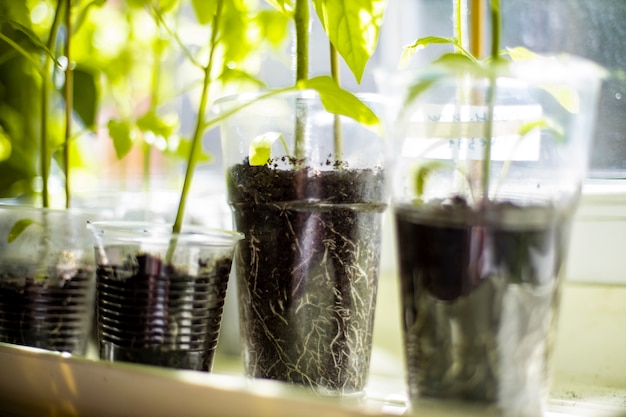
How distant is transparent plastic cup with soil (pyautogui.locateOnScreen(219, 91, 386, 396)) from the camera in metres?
0.62

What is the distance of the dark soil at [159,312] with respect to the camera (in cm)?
60

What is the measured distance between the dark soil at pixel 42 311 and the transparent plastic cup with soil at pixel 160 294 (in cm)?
13

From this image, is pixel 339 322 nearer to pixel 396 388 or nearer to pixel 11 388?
pixel 396 388

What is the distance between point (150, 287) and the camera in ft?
1.98

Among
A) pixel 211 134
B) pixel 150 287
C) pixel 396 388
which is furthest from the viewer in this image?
pixel 211 134

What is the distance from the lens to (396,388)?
2.45 feet

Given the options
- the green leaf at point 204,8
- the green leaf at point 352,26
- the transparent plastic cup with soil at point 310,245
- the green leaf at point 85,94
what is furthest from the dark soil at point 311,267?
the green leaf at point 85,94

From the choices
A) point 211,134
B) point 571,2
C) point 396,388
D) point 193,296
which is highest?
point 571,2

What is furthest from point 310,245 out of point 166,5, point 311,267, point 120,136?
point 166,5

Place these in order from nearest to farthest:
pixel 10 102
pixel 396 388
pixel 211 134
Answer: pixel 396 388, pixel 10 102, pixel 211 134

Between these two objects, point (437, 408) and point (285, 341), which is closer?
point (437, 408)

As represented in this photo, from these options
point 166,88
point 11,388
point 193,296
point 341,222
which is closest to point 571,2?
point 341,222

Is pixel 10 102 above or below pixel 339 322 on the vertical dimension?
above

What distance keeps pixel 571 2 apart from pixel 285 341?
524 mm
